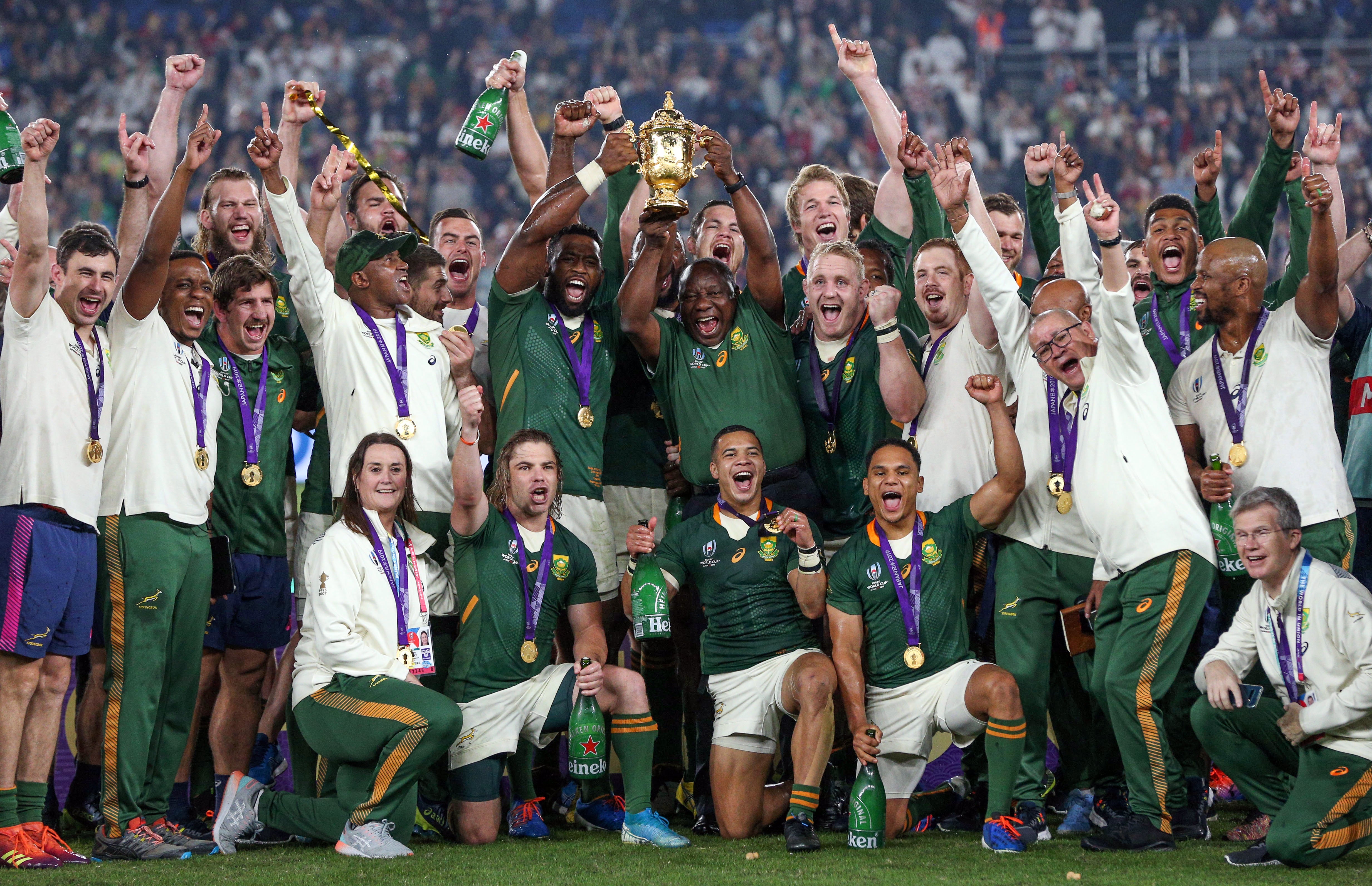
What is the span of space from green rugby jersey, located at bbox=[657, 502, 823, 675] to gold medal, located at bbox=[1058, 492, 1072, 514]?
0.99 m

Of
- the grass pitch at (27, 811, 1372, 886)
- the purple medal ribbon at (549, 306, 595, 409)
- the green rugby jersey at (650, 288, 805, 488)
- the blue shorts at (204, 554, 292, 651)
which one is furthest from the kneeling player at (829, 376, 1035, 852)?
the blue shorts at (204, 554, 292, 651)

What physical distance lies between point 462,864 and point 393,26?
57.9 ft

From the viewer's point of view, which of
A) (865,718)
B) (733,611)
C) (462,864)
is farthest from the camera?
(733,611)

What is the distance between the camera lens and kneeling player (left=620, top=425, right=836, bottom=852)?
214 inches

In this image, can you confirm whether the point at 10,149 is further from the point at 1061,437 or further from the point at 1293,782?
the point at 1293,782

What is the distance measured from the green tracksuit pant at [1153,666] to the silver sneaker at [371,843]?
2687 mm

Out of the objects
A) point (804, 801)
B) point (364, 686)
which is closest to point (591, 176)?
point (364, 686)

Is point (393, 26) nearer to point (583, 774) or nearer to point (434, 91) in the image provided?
point (434, 91)

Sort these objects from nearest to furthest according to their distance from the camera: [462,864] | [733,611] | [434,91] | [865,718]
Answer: [462,864], [865,718], [733,611], [434,91]

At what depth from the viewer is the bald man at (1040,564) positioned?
17.6 ft

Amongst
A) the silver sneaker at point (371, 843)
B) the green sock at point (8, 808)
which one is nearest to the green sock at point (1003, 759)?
the silver sneaker at point (371, 843)

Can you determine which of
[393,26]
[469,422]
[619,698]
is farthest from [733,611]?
[393,26]

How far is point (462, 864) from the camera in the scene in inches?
191

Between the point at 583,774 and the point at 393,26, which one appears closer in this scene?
the point at 583,774
